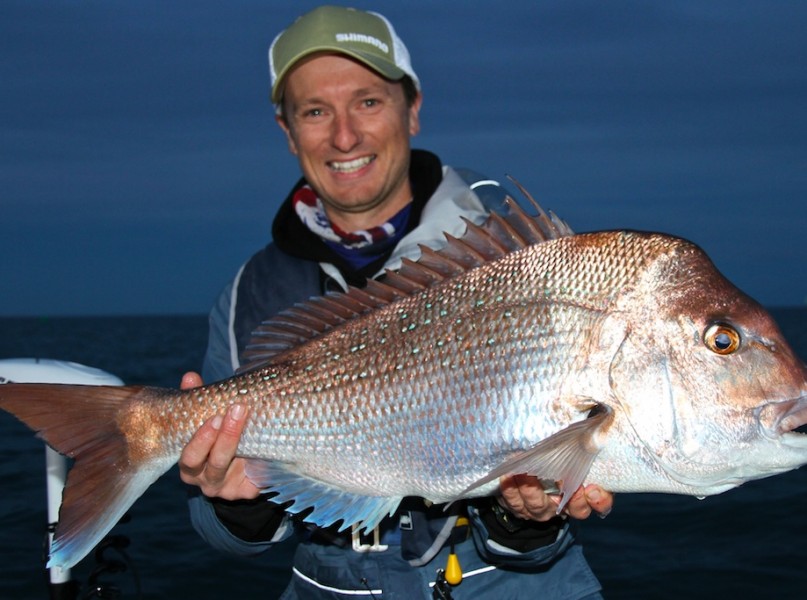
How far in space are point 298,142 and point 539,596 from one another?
249 centimetres

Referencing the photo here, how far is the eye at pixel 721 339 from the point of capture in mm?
2504

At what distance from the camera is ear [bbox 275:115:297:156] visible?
421 centimetres

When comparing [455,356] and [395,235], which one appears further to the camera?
[395,235]

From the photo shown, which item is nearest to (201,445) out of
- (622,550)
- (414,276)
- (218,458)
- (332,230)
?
(218,458)

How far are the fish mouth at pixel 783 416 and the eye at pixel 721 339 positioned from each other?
0.21 meters

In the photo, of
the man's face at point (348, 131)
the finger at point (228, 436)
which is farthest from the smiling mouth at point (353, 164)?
the finger at point (228, 436)

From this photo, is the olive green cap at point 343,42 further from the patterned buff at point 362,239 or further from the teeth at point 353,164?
the patterned buff at point 362,239

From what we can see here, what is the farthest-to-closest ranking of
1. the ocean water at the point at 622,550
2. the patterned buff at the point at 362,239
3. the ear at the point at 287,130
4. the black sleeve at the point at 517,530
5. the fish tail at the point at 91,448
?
the ocean water at the point at 622,550, the ear at the point at 287,130, the patterned buff at the point at 362,239, the black sleeve at the point at 517,530, the fish tail at the point at 91,448

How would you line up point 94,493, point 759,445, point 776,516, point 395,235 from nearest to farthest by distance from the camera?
point 759,445, point 94,493, point 395,235, point 776,516

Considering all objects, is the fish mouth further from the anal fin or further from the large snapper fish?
the anal fin

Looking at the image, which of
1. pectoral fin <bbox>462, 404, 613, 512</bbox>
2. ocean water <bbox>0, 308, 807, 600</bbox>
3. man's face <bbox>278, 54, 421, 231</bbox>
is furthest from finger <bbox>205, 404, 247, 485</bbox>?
ocean water <bbox>0, 308, 807, 600</bbox>

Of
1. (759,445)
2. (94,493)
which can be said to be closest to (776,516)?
(759,445)

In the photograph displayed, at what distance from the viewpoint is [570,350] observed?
257 centimetres

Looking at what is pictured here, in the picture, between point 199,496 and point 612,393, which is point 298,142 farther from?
point 612,393
